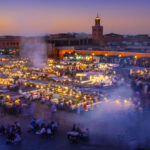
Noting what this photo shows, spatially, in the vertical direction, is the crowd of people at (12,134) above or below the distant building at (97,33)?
below

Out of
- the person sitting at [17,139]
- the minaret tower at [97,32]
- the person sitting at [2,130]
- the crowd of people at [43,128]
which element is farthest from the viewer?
the minaret tower at [97,32]

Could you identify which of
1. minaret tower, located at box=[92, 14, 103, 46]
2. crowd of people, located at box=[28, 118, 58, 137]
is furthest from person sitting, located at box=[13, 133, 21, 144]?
minaret tower, located at box=[92, 14, 103, 46]

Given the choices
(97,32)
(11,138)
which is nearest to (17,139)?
(11,138)

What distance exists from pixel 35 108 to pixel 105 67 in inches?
235

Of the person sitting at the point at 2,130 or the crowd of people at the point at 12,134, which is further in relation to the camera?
the person sitting at the point at 2,130

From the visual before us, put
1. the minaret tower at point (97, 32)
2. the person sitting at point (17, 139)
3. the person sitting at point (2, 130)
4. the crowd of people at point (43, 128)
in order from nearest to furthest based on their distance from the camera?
1. the person sitting at point (17, 139)
2. the crowd of people at point (43, 128)
3. the person sitting at point (2, 130)
4. the minaret tower at point (97, 32)

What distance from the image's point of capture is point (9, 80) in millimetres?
9867

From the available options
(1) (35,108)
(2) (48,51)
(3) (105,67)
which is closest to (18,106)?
(1) (35,108)

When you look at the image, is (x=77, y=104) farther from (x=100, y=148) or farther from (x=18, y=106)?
(x=100, y=148)

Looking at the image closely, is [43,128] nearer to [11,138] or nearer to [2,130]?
[11,138]

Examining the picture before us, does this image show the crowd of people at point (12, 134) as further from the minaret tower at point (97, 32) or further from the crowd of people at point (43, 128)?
the minaret tower at point (97, 32)

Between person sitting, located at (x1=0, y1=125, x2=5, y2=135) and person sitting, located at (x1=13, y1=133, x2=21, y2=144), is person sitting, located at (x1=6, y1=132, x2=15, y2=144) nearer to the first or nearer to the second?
person sitting, located at (x1=13, y1=133, x2=21, y2=144)

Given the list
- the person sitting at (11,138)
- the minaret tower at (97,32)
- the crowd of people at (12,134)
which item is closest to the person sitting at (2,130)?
the crowd of people at (12,134)

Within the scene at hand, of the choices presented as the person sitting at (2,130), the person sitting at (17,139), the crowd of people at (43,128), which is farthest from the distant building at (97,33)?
the person sitting at (17,139)
